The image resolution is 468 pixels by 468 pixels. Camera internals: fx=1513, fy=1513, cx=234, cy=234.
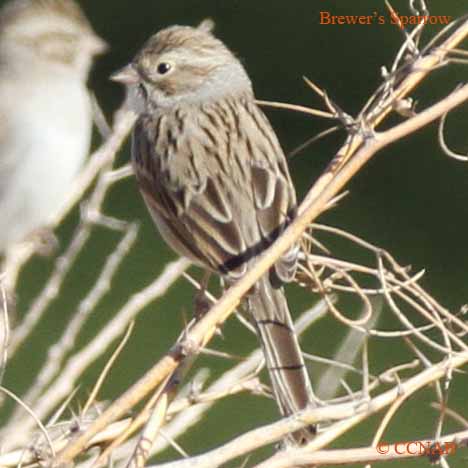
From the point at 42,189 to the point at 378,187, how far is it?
314 cm

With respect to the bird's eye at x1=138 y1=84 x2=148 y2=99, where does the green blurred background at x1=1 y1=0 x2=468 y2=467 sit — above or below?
below

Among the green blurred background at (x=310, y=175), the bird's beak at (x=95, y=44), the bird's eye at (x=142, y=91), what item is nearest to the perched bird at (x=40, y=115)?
the bird's beak at (x=95, y=44)

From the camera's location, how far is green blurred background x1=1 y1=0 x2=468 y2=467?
5.63 m

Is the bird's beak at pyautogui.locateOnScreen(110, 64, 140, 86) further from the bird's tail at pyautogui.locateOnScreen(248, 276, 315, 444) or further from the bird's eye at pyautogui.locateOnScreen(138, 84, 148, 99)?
the bird's tail at pyautogui.locateOnScreen(248, 276, 315, 444)

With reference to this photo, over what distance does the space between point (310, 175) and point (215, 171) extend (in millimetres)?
3760

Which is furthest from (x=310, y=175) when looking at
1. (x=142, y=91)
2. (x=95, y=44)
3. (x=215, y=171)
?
(x=215, y=171)

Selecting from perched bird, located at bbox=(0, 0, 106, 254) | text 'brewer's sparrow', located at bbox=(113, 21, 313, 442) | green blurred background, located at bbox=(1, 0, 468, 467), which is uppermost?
text 'brewer's sparrow', located at bbox=(113, 21, 313, 442)

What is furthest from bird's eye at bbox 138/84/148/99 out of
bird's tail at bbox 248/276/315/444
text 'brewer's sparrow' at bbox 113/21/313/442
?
bird's tail at bbox 248/276/315/444

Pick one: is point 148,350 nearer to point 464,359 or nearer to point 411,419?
point 411,419

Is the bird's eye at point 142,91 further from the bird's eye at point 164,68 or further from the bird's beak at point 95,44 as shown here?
the bird's beak at point 95,44

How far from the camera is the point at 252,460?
16.2ft

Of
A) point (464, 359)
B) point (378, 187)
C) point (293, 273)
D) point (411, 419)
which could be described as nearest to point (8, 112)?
point (293, 273)

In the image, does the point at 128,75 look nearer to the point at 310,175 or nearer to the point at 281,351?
the point at 281,351

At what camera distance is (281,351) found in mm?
2271
